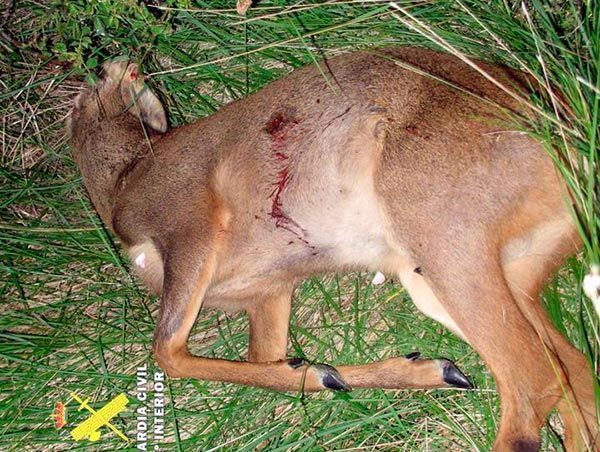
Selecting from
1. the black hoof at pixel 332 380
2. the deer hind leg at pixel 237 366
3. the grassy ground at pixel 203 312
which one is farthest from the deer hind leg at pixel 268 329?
the black hoof at pixel 332 380

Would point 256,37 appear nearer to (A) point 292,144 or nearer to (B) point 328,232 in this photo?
(A) point 292,144

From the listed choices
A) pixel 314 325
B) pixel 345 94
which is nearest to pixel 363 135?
pixel 345 94

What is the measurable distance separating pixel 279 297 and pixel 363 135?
45.2 inches

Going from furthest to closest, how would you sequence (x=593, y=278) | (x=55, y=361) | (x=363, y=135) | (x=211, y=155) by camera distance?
(x=55, y=361) < (x=211, y=155) < (x=363, y=135) < (x=593, y=278)

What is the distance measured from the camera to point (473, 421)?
4434 mm

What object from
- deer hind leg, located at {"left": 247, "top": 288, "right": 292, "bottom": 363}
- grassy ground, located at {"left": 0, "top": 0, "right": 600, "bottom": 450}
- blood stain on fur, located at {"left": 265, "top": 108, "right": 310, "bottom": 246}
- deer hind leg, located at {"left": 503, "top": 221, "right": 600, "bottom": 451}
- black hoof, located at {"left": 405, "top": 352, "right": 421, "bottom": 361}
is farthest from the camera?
deer hind leg, located at {"left": 247, "top": 288, "right": 292, "bottom": 363}

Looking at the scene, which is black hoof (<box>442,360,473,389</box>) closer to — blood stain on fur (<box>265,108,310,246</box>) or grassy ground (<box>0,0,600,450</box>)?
grassy ground (<box>0,0,600,450</box>)

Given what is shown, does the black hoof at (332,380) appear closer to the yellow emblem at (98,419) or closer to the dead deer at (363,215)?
the dead deer at (363,215)

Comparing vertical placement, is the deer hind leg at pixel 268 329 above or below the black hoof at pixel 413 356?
below

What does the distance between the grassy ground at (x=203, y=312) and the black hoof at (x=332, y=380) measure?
26 centimetres

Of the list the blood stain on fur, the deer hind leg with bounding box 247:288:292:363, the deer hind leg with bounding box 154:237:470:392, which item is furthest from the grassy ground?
the blood stain on fur

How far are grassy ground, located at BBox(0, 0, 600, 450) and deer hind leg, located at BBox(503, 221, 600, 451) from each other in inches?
8.7

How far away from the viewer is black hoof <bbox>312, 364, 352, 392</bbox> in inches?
164

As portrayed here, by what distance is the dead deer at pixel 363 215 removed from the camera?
11.8ft
